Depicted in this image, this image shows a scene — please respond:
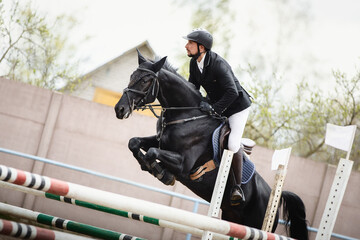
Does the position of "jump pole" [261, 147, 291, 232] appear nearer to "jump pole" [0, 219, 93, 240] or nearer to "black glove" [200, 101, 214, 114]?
"black glove" [200, 101, 214, 114]

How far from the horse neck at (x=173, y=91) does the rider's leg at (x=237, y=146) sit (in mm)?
448

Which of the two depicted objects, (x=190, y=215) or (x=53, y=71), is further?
(x=53, y=71)

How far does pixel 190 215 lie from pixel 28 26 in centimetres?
1127

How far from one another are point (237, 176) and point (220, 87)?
2.82ft

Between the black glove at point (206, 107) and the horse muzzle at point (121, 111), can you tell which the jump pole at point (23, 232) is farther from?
the black glove at point (206, 107)

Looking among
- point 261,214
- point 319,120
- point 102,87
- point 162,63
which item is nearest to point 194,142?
point 162,63

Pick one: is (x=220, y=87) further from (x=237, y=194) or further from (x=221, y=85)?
(x=237, y=194)

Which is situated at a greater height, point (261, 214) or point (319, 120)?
point (319, 120)

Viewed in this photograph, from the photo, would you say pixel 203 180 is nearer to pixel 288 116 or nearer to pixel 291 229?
pixel 291 229

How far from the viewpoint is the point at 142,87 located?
3406 mm

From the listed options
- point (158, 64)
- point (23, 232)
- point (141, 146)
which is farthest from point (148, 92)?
point (23, 232)

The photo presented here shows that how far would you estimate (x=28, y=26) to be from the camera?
12.1 metres

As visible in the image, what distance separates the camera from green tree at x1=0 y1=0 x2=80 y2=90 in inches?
460

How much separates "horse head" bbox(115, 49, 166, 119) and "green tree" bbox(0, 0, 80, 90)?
8.82m
